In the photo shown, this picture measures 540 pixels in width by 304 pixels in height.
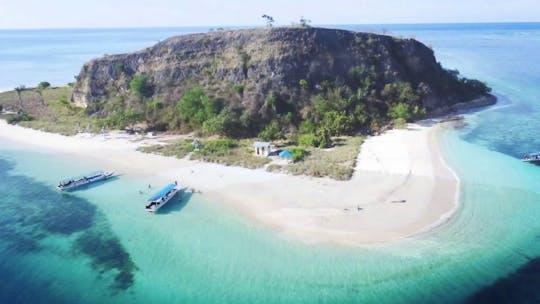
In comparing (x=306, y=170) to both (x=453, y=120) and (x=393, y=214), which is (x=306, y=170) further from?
(x=453, y=120)

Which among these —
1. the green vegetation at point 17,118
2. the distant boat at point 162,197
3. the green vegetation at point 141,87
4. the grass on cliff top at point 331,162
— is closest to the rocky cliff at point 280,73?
the green vegetation at point 141,87

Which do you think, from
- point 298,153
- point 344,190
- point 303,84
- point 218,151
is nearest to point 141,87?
point 218,151

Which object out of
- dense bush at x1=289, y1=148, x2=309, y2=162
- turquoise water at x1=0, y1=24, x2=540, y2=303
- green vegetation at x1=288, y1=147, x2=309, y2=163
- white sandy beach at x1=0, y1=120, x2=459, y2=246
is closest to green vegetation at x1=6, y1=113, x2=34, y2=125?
white sandy beach at x1=0, y1=120, x2=459, y2=246

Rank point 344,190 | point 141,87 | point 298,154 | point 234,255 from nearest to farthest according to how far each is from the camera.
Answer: point 234,255
point 344,190
point 298,154
point 141,87

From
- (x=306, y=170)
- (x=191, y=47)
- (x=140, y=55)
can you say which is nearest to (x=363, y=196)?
(x=306, y=170)

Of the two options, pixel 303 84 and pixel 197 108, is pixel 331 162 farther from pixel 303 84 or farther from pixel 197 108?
pixel 197 108

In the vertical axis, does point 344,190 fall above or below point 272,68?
below

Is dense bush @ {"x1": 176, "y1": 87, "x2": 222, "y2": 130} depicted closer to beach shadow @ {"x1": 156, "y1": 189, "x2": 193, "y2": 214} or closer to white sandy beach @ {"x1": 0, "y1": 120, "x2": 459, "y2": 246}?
white sandy beach @ {"x1": 0, "y1": 120, "x2": 459, "y2": 246}
